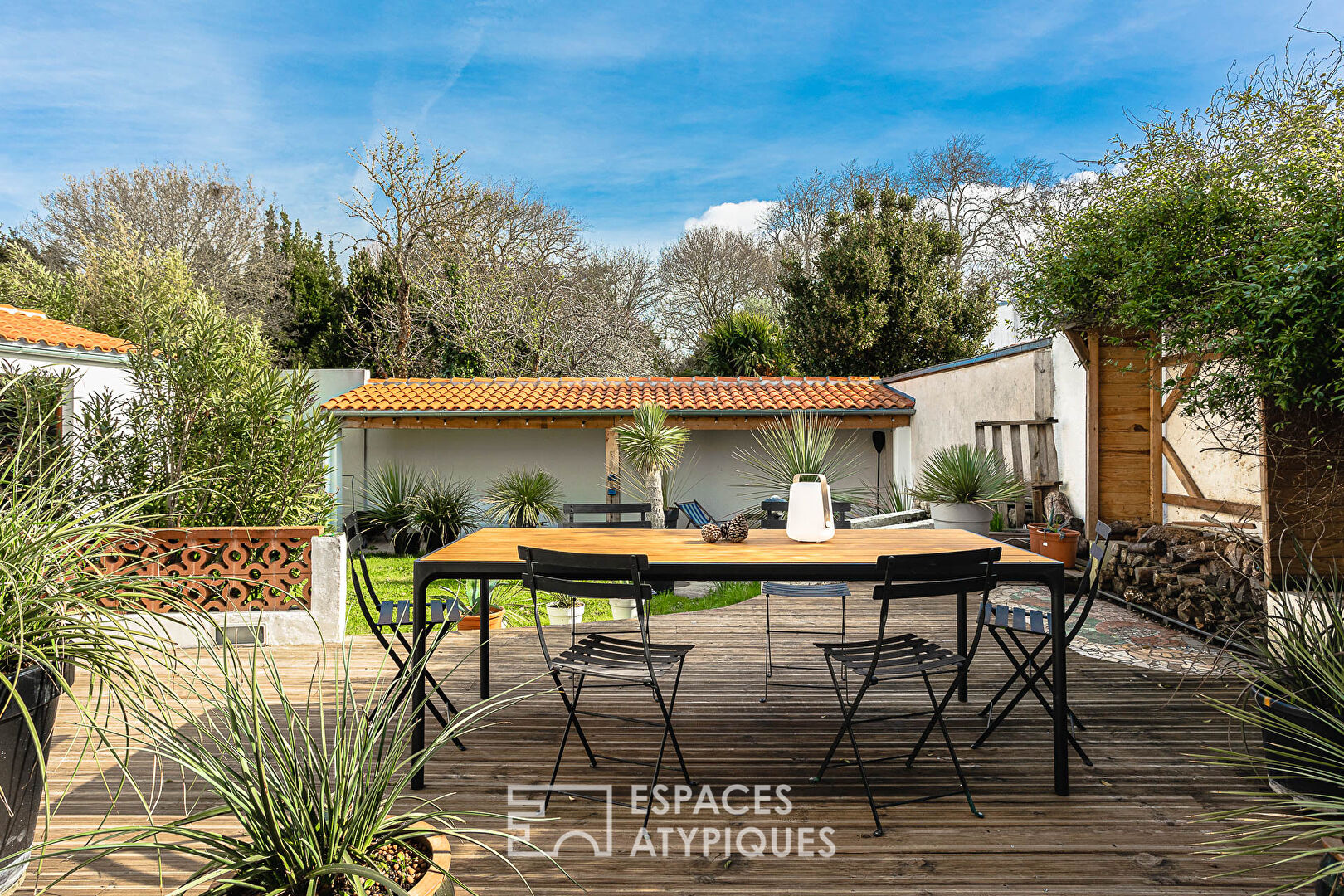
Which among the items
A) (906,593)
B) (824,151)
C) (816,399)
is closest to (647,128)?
(824,151)

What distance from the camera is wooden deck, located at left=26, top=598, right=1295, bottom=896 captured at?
85.7 inches

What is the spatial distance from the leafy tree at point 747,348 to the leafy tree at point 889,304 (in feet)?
3.30

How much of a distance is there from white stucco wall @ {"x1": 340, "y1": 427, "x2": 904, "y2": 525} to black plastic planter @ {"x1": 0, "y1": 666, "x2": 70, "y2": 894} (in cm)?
980

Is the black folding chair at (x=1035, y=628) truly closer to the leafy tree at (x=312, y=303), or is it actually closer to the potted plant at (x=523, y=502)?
the potted plant at (x=523, y=502)

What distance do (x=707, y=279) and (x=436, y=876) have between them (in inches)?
822

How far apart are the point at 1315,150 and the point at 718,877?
462 cm

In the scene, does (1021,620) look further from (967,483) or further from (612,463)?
(612,463)

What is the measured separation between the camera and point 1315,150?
160 inches

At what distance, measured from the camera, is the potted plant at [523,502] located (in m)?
10.3

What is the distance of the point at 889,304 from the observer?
16953 millimetres

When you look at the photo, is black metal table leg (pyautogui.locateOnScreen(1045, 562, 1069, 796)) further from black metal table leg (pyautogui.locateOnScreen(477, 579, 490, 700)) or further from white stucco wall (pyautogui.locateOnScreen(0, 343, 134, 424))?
white stucco wall (pyautogui.locateOnScreen(0, 343, 134, 424))

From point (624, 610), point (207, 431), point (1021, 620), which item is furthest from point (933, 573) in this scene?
point (207, 431)

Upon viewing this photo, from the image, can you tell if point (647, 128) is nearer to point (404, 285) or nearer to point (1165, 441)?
point (404, 285)

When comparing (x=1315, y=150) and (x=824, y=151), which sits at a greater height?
(x=824, y=151)
